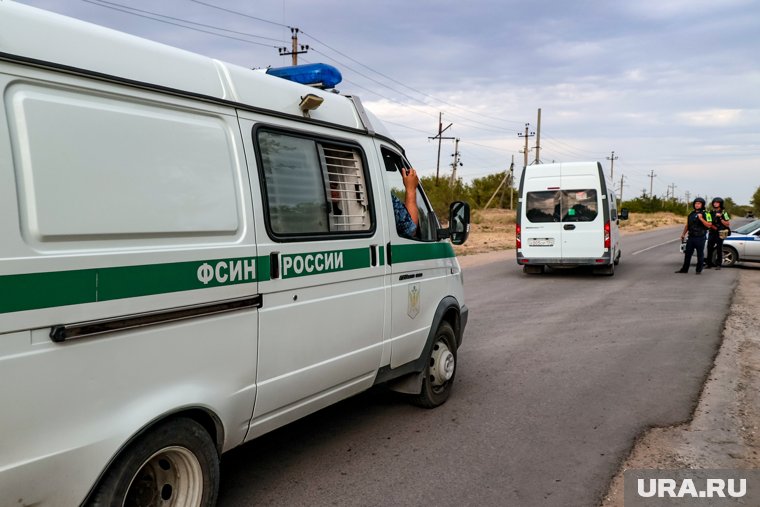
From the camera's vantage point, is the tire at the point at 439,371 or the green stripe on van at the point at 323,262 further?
the tire at the point at 439,371

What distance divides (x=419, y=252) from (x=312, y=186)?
1.34 metres

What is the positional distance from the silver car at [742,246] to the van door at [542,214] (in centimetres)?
571

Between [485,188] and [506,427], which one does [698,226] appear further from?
[485,188]

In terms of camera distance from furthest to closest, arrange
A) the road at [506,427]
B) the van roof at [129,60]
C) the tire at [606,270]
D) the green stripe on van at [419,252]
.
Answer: the tire at [606,270], the green stripe on van at [419,252], the road at [506,427], the van roof at [129,60]

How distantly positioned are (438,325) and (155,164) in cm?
295

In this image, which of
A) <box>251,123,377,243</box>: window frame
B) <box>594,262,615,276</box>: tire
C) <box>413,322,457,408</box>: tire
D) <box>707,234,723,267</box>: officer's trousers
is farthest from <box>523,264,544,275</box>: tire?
<box>251,123,377,243</box>: window frame

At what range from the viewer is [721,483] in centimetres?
385

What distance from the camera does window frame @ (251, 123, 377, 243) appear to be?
334 centimetres

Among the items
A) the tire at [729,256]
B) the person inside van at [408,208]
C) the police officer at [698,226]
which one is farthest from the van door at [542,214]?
the person inside van at [408,208]

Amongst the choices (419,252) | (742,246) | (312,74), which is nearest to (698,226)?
(742,246)

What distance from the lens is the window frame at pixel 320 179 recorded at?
11.0 feet

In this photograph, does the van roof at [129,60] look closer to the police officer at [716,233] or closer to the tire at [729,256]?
the police officer at [716,233]

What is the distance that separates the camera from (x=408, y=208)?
483cm

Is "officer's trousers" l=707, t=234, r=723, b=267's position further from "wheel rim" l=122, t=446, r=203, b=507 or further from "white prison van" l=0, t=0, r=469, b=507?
"wheel rim" l=122, t=446, r=203, b=507
